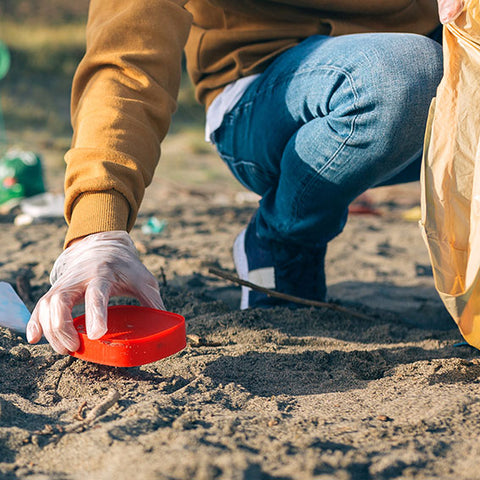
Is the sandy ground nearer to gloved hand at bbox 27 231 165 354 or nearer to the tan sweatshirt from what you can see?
gloved hand at bbox 27 231 165 354

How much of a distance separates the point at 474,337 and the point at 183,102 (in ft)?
20.8

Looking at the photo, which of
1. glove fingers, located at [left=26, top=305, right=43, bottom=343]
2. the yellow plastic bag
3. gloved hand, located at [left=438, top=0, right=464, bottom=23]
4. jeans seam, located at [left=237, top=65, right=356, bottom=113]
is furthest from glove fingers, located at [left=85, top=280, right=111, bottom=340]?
gloved hand, located at [left=438, top=0, right=464, bottom=23]

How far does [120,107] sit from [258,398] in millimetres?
717

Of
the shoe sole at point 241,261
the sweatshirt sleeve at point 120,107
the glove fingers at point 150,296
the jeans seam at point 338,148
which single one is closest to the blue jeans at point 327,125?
the jeans seam at point 338,148

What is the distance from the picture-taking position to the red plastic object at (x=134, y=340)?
4.09 ft

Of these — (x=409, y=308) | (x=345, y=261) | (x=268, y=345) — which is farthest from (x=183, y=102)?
(x=268, y=345)

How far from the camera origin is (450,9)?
4.56 ft

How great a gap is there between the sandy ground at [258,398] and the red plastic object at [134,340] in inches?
2.8

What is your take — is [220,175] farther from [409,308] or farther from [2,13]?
[2,13]

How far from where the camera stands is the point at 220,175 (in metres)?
4.79

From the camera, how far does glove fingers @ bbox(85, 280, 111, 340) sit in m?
1.24

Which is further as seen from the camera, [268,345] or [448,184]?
[268,345]

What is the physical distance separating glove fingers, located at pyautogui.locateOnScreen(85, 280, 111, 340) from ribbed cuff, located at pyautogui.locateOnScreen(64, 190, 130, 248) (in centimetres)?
15

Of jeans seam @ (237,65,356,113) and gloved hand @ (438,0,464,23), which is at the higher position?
gloved hand @ (438,0,464,23)
